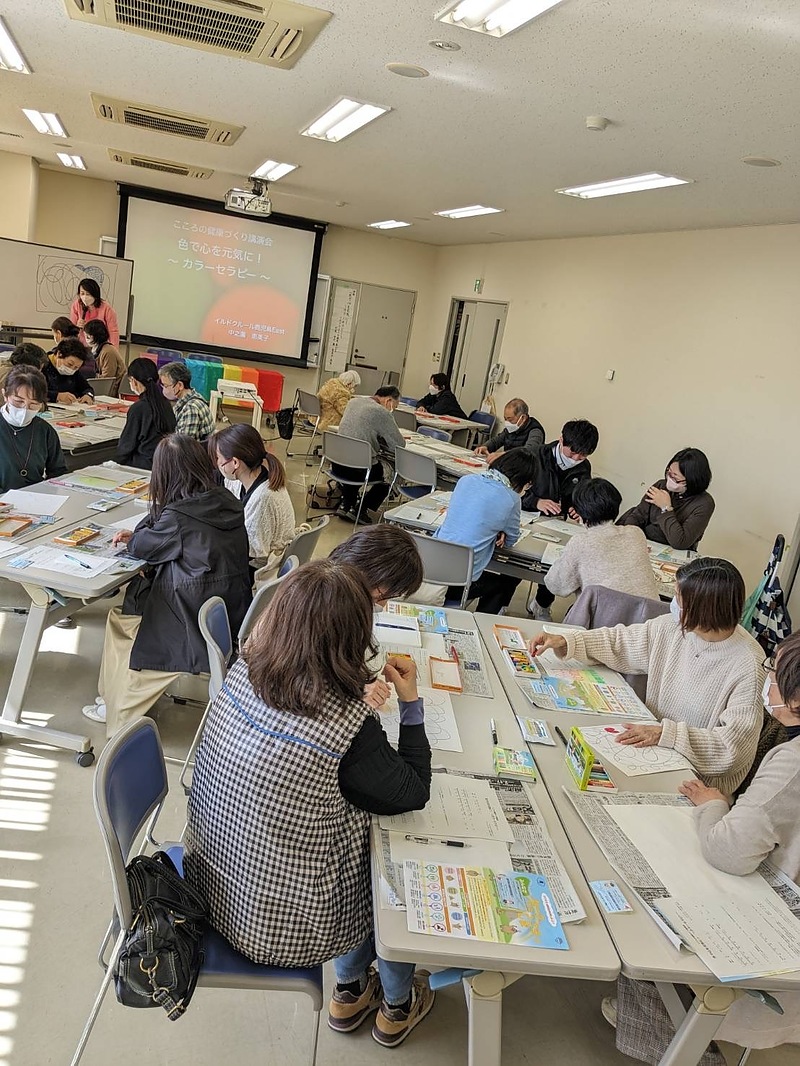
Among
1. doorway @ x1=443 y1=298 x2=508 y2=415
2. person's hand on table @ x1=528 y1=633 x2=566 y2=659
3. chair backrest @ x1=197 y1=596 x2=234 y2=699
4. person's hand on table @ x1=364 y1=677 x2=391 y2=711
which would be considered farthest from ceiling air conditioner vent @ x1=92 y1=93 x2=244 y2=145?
doorway @ x1=443 y1=298 x2=508 y2=415

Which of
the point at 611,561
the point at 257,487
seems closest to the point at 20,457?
the point at 257,487

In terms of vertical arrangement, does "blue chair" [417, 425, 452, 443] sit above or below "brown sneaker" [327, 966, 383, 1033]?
above

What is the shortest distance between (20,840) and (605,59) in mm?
3503

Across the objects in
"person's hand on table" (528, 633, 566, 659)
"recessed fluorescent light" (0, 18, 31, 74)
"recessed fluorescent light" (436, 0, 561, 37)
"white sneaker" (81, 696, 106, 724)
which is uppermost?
"recessed fluorescent light" (0, 18, 31, 74)

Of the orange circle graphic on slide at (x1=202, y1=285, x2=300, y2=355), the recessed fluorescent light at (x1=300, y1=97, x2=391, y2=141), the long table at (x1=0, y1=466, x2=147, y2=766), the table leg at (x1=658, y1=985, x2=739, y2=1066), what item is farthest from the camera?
the orange circle graphic on slide at (x1=202, y1=285, x2=300, y2=355)

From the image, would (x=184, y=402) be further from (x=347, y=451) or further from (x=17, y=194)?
(x=17, y=194)

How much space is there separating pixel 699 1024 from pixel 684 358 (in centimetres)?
592

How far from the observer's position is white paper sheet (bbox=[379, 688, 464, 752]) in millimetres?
1998

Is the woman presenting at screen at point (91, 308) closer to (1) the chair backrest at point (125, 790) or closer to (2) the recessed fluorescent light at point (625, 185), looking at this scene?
(2) the recessed fluorescent light at point (625, 185)

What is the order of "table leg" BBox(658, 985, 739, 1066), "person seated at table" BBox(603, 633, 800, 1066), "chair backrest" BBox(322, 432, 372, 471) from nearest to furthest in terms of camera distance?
"table leg" BBox(658, 985, 739, 1066)
"person seated at table" BBox(603, 633, 800, 1066)
"chair backrest" BBox(322, 432, 372, 471)

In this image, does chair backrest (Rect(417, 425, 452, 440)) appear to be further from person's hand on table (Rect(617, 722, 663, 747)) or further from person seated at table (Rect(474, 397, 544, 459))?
person's hand on table (Rect(617, 722, 663, 747))

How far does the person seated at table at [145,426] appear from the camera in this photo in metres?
4.71

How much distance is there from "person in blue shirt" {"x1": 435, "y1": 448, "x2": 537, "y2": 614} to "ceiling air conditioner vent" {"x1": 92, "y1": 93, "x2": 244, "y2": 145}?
334 centimetres

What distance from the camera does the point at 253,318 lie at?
11.6m
